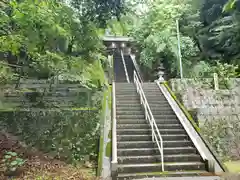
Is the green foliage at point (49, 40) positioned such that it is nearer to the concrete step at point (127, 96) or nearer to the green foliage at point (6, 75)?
the green foliage at point (6, 75)

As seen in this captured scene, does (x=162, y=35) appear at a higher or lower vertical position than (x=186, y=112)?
higher

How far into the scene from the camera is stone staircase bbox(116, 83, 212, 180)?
547cm

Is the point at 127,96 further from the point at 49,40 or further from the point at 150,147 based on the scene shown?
the point at 49,40

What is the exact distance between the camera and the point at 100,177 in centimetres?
500

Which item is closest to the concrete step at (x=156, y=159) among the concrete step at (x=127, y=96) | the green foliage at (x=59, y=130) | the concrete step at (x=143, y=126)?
the green foliage at (x=59, y=130)

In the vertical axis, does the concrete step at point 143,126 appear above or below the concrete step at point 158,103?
below

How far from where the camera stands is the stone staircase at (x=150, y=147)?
5469 millimetres

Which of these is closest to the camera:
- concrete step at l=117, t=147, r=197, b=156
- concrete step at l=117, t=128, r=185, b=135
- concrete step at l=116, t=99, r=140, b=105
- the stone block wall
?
concrete step at l=117, t=147, r=197, b=156

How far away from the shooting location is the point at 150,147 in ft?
20.7

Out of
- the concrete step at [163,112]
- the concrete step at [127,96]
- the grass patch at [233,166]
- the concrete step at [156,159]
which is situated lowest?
the grass patch at [233,166]

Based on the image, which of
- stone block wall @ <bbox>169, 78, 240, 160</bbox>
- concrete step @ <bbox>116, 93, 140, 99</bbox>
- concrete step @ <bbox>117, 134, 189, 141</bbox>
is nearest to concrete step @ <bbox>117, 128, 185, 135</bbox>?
concrete step @ <bbox>117, 134, 189, 141</bbox>

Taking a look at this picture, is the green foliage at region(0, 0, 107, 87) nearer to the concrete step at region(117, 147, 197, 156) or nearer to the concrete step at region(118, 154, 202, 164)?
the concrete step at region(117, 147, 197, 156)

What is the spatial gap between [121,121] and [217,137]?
3.23 meters

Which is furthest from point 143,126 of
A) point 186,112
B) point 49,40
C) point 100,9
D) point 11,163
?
point 100,9
